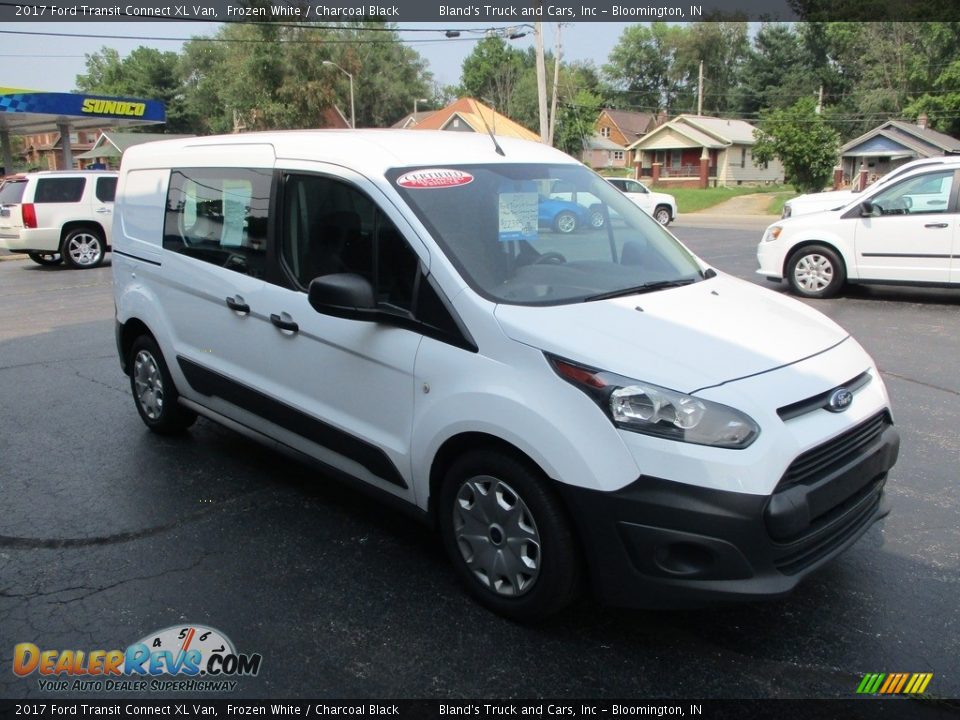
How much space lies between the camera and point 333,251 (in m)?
3.85

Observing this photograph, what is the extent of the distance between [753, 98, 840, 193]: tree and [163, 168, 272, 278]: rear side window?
42227mm

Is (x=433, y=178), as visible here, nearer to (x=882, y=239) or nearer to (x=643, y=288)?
(x=643, y=288)

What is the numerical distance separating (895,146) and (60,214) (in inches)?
1735

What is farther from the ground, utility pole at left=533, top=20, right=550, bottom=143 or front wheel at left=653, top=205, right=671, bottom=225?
utility pole at left=533, top=20, right=550, bottom=143

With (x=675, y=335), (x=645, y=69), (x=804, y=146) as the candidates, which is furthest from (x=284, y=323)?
(x=645, y=69)

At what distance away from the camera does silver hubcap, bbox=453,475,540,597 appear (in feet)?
10.0

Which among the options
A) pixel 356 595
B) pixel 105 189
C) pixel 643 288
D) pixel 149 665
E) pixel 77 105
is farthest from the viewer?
pixel 77 105

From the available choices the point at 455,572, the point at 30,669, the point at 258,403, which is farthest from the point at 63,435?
the point at 455,572

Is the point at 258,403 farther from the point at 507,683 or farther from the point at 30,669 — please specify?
the point at 507,683

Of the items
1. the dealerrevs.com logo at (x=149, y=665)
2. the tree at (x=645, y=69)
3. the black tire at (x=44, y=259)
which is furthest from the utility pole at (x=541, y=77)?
the tree at (x=645, y=69)

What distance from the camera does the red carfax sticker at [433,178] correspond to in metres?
3.59

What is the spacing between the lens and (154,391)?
17.8ft

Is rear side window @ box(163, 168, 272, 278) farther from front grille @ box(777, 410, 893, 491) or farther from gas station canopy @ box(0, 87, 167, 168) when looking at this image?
gas station canopy @ box(0, 87, 167, 168)

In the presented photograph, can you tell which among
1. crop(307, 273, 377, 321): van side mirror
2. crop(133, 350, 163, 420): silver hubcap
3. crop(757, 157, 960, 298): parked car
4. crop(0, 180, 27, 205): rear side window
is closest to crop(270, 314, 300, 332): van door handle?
crop(307, 273, 377, 321): van side mirror
